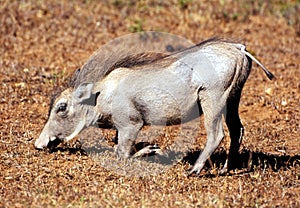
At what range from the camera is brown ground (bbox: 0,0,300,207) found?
519 centimetres

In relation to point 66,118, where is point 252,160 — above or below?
below

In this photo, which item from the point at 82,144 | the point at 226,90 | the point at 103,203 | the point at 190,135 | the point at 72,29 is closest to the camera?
the point at 103,203

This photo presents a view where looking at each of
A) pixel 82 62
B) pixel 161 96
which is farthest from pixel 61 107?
pixel 82 62

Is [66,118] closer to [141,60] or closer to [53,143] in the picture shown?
[53,143]

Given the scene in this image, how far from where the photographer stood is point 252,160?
6336mm

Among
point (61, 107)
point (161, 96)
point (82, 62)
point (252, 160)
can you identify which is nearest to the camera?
point (161, 96)

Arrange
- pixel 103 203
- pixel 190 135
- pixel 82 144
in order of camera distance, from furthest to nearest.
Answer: pixel 190 135 → pixel 82 144 → pixel 103 203

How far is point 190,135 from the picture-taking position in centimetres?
726

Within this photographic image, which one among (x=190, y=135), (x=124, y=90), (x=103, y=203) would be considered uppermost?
(x=124, y=90)

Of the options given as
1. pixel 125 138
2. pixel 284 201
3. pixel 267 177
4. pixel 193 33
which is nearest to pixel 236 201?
pixel 284 201

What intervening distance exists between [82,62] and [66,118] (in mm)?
3370

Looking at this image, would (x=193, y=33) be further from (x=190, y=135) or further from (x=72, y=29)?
(x=190, y=135)

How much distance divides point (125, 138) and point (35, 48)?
14.4ft

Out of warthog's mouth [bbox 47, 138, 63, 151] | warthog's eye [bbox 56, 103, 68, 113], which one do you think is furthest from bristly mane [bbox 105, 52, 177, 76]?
warthog's mouth [bbox 47, 138, 63, 151]
